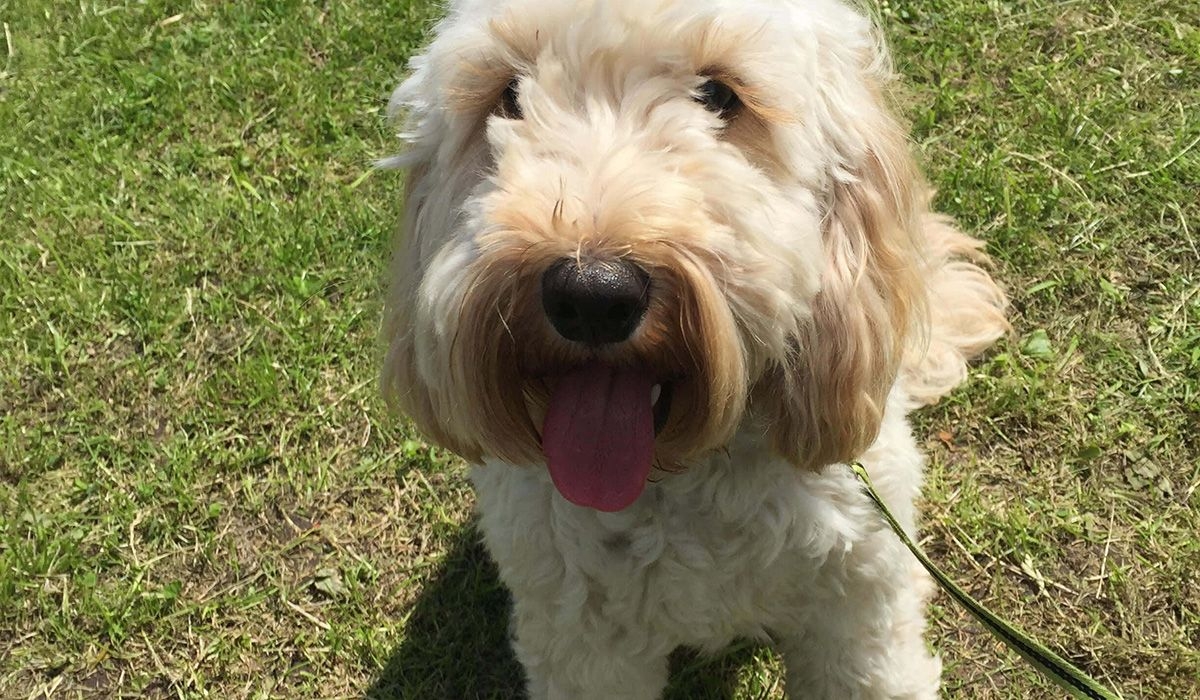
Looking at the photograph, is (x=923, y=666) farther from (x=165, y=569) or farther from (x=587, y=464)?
(x=165, y=569)

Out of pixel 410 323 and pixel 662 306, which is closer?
pixel 662 306

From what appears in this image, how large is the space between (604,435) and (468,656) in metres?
1.62

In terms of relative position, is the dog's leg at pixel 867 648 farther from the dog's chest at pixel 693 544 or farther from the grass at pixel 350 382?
the grass at pixel 350 382

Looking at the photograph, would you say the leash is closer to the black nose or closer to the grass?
the black nose

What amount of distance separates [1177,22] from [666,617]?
3.38 m

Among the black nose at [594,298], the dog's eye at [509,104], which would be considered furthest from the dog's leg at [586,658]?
the dog's eye at [509,104]

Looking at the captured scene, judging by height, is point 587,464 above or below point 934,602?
above

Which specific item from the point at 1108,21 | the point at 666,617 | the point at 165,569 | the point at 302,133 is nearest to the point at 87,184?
the point at 302,133

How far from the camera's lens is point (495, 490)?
237 cm

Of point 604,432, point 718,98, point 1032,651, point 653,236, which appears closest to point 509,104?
point 718,98

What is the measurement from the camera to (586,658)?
93.2 inches

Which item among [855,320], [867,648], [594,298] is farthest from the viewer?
[867,648]

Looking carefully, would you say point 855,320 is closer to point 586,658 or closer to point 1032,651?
point 1032,651

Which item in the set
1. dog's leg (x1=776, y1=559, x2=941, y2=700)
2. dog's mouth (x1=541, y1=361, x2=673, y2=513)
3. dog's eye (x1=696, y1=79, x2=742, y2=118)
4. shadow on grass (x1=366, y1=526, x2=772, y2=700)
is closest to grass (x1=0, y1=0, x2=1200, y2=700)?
shadow on grass (x1=366, y1=526, x2=772, y2=700)
